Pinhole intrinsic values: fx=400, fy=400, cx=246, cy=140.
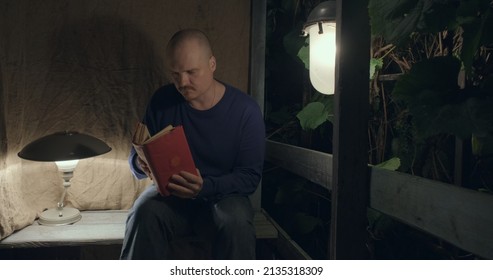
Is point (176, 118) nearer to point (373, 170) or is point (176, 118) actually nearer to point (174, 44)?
point (174, 44)

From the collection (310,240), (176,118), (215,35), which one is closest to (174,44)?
(176,118)

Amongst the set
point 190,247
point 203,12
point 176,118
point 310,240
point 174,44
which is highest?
point 203,12

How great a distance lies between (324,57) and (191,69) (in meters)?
0.76

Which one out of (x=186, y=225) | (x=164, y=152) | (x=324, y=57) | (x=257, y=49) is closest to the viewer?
(x=164, y=152)

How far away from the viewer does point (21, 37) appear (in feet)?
8.00

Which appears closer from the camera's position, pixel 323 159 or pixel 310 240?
pixel 323 159

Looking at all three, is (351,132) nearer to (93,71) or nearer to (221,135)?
(221,135)

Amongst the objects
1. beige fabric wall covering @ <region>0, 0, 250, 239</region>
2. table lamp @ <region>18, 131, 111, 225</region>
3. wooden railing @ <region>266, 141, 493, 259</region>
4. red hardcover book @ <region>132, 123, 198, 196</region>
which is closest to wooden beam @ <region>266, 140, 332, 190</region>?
wooden railing @ <region>266, 141, 493, 259</region>

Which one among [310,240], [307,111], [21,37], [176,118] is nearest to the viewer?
[176,118]

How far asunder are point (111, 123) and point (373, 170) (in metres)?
1.75

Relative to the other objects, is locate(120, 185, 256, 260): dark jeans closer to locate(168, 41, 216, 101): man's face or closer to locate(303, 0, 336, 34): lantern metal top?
locate(168, 41, 216, 101): man's face

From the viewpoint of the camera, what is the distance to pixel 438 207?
1396 millimetres

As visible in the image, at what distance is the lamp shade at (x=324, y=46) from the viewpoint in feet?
7.36

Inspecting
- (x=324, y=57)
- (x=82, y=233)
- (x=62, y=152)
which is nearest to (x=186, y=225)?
(x=82, y=233)
